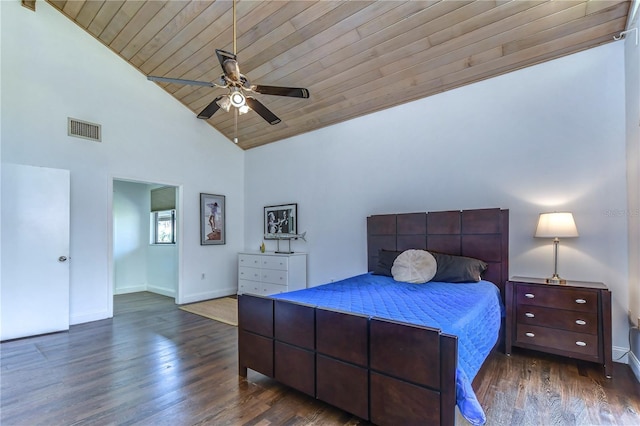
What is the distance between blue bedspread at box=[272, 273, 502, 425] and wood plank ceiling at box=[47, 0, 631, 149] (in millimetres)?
2453

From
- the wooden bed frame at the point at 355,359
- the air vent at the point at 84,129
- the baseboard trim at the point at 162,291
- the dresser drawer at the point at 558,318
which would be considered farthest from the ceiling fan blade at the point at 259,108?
the baseboard trim at the point at 162,291

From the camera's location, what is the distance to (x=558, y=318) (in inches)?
109

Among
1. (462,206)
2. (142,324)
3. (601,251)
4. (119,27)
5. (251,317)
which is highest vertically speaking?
(119,27)

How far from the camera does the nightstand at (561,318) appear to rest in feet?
8.56

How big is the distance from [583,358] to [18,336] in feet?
19.6

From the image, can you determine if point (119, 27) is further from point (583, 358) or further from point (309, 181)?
point (583, 358)

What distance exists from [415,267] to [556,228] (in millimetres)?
1367

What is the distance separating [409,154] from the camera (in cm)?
417

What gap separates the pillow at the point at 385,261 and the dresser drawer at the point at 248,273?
7.85ft

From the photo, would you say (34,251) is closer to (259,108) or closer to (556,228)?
(259,108)

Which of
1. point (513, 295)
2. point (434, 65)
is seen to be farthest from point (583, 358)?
point (434, 65)

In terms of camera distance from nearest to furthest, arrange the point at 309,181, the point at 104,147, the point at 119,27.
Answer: the point at 119,27, the point at 104,147, the point at 309,181

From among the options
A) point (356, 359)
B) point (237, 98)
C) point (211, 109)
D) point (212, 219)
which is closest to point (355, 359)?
point (356, 359)

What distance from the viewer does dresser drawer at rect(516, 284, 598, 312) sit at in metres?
2.66
